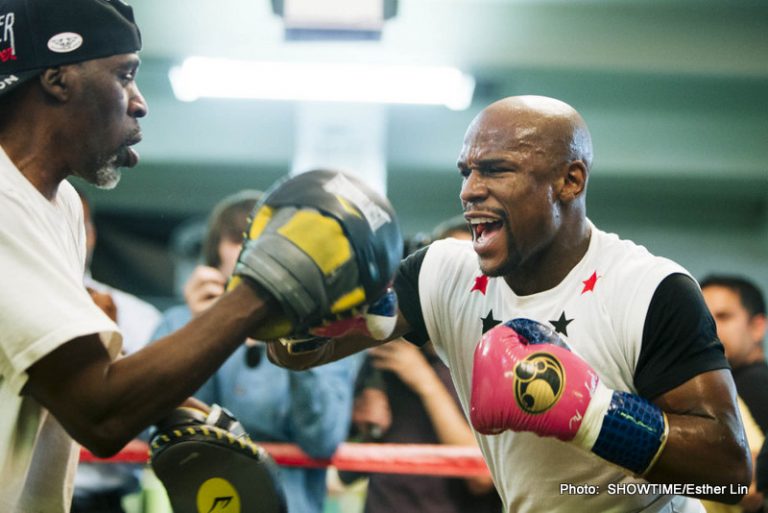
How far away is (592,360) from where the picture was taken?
206 cm

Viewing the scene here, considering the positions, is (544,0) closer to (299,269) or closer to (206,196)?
(206,196)

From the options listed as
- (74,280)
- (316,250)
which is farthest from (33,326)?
(316,250)

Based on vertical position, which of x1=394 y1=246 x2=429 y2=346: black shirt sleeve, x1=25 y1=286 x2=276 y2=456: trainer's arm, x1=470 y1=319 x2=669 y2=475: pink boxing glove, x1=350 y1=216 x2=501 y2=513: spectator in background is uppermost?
x1=25 y1=286 x2=276 y2=456: trainer's arm

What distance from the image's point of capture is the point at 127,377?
1.49 meters

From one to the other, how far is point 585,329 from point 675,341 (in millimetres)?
219

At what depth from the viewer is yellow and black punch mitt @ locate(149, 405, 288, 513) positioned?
1835mm

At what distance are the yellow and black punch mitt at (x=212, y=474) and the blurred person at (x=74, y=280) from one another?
0.59 feet

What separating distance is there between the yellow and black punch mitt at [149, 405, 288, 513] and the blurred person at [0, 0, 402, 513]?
181 millimetres

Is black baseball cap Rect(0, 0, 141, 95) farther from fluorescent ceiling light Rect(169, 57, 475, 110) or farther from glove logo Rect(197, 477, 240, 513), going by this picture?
fluorescent ceiling light Rect(169, 57, 475, 110)

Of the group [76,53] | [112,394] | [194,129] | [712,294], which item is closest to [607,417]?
[112,394]

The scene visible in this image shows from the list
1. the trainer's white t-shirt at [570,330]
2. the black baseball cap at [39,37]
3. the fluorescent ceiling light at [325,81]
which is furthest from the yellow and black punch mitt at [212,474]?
the fluorescent ceiling light at [325,81]

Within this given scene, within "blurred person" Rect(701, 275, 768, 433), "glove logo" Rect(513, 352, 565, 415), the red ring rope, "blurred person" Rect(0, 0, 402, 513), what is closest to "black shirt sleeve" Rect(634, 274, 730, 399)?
"glove logo" Rect(513, 352, 565, 415)

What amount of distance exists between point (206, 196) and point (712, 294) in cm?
481

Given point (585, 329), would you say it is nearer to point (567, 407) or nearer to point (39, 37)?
point (567, 407)
